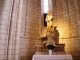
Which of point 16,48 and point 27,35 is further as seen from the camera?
point 27,35

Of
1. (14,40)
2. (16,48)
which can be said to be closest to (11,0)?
(14,40)

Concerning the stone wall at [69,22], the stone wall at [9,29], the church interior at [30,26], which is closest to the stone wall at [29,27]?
the church interior at [30,26]

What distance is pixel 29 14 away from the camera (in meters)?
7.25

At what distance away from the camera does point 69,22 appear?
712 cm

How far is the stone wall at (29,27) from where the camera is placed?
6547 mm

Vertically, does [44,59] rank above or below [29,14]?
below

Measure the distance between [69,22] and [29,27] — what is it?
2.46m

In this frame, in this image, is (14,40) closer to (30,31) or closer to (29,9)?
(30,31)

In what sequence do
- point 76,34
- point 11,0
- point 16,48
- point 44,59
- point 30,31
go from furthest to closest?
1. point 30,31
2. point 76,34
3. point 11,0
4. point 16,48
5. point 44,59

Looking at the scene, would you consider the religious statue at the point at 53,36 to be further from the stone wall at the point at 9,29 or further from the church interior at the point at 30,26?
the stone wall at the point at 9,29

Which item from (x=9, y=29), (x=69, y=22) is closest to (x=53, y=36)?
(x=69, y=22)

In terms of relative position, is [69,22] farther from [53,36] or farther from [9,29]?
[9,29]

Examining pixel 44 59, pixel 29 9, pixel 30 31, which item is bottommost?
pixel 44 59

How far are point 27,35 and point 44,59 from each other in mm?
2356
